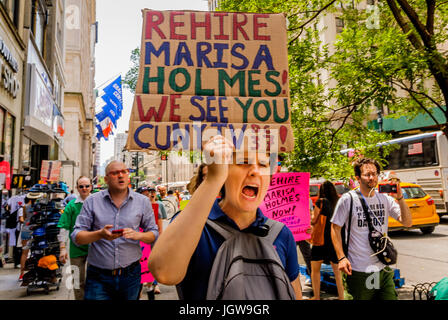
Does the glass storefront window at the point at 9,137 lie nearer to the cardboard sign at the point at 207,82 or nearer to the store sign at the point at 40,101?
the store sign at the point at 40,101

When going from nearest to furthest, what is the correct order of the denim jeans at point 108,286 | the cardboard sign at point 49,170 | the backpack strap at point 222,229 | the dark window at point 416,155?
1. the backpack strap at point 222,229
2. the denim jeans at point 108,286
3. the cardboard sign at point 49,170
4. the dark window at point 416,155

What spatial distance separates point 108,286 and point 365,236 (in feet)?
8.73

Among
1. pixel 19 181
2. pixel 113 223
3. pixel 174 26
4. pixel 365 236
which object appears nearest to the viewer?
pixel 174 26

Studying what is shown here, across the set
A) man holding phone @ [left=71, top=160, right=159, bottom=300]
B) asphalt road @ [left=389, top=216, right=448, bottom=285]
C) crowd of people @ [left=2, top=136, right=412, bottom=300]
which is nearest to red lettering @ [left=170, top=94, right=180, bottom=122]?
crowd of people @ [left=2, top=136, right=412, bottom=300]

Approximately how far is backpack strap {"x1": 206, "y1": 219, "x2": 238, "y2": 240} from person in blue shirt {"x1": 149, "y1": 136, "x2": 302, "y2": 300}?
0.8 inches

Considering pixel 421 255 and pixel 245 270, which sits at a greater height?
pixel 245 270

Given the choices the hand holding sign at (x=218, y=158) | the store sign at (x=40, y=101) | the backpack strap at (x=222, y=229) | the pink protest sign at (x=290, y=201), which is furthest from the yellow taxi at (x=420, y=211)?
the store sign at (x=40, y=101)

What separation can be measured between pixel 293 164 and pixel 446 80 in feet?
9.01

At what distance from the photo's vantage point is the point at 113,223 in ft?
11.6

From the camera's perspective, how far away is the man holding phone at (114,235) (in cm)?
331

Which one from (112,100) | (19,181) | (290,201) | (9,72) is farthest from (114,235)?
(112,100)

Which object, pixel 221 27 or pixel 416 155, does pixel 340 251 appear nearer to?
pixel 221 27
